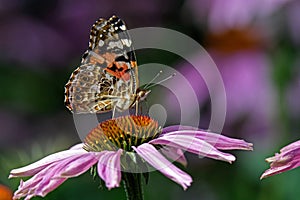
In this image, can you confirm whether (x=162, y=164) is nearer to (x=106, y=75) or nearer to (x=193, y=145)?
(x=193, y=145)

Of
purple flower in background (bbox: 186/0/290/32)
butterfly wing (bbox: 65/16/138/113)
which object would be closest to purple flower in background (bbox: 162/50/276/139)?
purple flower in background (bbox: 186/0/290/32)

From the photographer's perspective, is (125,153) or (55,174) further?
(125,153)

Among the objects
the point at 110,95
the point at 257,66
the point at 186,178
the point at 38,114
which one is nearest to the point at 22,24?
the point at 38,114

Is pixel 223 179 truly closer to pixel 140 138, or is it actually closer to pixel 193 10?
pixel 193 10

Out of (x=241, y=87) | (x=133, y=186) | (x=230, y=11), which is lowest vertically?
(x=133, y=186)

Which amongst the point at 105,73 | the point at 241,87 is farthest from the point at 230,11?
the point at 105,73

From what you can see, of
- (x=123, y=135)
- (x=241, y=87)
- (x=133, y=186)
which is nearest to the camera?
(x=133, y=186)

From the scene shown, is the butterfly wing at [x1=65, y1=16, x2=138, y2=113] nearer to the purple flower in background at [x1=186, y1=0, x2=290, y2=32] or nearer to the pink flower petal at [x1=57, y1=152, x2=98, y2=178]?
the pink flower petal at [x1=57, y1=152, x2=98, y2=178]
